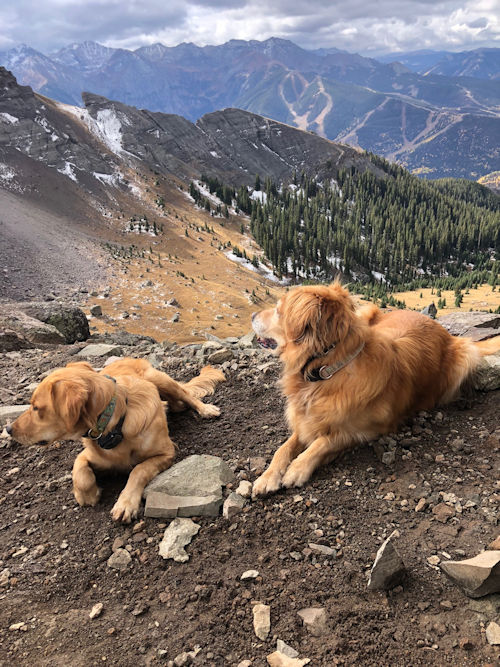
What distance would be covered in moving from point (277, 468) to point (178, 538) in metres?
Answer: 1.29

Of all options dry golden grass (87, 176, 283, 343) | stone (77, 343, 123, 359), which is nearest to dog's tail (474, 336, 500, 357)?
stone (77, 343, 123, 359)

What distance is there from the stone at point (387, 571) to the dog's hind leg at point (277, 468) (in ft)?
4.72

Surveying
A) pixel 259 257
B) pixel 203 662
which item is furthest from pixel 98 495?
pixel 259 257

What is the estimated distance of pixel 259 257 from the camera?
307 feet

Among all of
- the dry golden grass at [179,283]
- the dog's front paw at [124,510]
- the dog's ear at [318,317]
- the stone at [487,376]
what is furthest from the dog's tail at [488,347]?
the dry golden grass at [179,283]

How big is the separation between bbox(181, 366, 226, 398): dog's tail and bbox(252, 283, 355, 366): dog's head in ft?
8.30

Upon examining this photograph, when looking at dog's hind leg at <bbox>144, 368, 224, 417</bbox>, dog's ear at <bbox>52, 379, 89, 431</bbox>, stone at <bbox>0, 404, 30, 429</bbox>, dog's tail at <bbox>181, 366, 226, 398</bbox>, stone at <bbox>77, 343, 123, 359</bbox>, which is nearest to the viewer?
dog's ear at <bbox>52, 379, 89, 431</bbox>

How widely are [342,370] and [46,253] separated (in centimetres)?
5783

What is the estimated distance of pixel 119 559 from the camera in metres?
3.72

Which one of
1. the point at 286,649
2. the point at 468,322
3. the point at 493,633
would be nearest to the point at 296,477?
the point at 286,649

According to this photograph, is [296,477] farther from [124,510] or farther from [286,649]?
[124,510]

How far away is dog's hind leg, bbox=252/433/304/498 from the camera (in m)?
4.22

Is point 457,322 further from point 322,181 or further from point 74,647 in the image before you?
point 322,181

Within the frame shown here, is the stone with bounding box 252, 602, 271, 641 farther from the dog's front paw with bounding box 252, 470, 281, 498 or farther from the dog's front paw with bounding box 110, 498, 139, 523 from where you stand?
the dog's front paw with bounding box 110, 498, 139, 523
